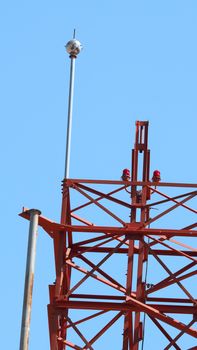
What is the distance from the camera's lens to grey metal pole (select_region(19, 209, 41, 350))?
93.1 ft

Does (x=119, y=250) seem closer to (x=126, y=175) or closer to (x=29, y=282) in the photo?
(x=126, y=175)

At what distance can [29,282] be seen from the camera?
96.5 ft

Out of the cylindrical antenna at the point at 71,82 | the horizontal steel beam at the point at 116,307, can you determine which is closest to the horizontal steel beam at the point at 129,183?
the cylindrical antenna at the point at 71,82

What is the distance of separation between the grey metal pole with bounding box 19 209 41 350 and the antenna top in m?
6.70

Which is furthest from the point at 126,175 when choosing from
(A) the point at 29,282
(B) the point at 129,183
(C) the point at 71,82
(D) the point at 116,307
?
(A) the point at 29,282

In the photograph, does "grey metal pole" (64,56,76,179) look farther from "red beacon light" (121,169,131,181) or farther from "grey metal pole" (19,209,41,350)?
"grey metal pole" (19,209,41,350)

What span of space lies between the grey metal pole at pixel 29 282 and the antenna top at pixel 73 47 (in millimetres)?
6704

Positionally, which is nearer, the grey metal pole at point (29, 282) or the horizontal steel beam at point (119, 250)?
the grey metal pole at point (29, 282)

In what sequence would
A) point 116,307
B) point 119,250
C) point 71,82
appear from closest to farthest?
point 116,307 → point 71,82 → point 119,250

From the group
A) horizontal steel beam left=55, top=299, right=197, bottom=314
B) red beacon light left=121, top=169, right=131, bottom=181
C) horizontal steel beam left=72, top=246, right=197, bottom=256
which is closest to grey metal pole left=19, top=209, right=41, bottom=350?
horizontal steel beam left=55, top=299, right=197, bottom=314

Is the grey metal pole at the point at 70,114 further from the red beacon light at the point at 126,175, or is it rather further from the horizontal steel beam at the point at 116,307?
the horizontal steel beam at the point at 116,307

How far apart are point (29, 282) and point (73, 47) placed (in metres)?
8.48

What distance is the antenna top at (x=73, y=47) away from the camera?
35406 mm

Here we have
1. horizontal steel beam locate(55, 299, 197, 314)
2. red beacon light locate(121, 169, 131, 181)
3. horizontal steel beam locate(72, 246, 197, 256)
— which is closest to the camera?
horizontal steel beam locate(55, 299, 197, 314)
